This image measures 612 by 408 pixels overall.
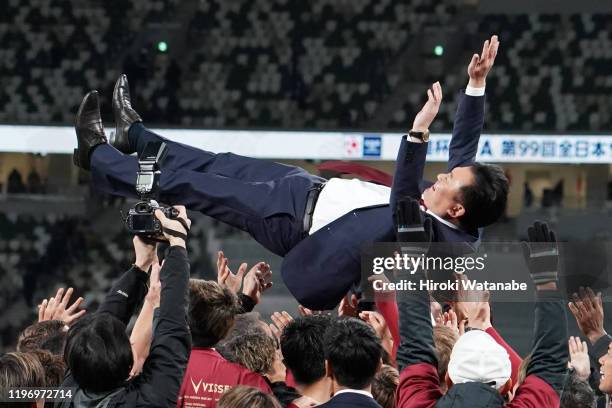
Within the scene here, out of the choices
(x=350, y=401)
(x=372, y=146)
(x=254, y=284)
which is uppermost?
(x=372, y=146)

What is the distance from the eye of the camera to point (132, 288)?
3367 millimetres

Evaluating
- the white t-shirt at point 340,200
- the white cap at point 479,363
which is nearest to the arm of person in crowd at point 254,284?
the white t-shirt at point 340,200

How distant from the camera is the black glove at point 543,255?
255cm

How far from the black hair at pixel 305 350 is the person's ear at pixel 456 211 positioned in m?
0.89

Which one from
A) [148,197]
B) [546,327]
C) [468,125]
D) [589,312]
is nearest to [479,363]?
[546,327]

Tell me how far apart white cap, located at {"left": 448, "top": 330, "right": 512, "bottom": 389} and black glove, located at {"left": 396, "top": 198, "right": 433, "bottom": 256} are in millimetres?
275

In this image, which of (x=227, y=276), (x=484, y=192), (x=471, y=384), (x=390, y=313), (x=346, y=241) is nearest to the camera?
(x=471, y=384)

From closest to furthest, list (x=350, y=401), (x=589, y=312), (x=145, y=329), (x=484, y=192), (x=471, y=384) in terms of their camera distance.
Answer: (x=471, y=384) → (x=350, y=401) → (x=145, y=329) → (x=589, y=312) → (x=484, y=192)

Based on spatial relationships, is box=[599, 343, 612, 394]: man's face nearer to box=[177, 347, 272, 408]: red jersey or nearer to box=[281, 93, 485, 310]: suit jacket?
box=[281, 93, 485, 310]: suit jacket

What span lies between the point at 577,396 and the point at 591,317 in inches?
10.7

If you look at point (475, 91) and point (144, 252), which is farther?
point (475, 91)

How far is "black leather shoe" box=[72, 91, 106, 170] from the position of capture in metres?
4.15

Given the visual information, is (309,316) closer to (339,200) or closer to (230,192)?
(339,200)

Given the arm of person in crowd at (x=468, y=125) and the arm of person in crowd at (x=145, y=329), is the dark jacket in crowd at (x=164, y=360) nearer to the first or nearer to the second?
the arm of person in crowd at (x=145, y=329)
